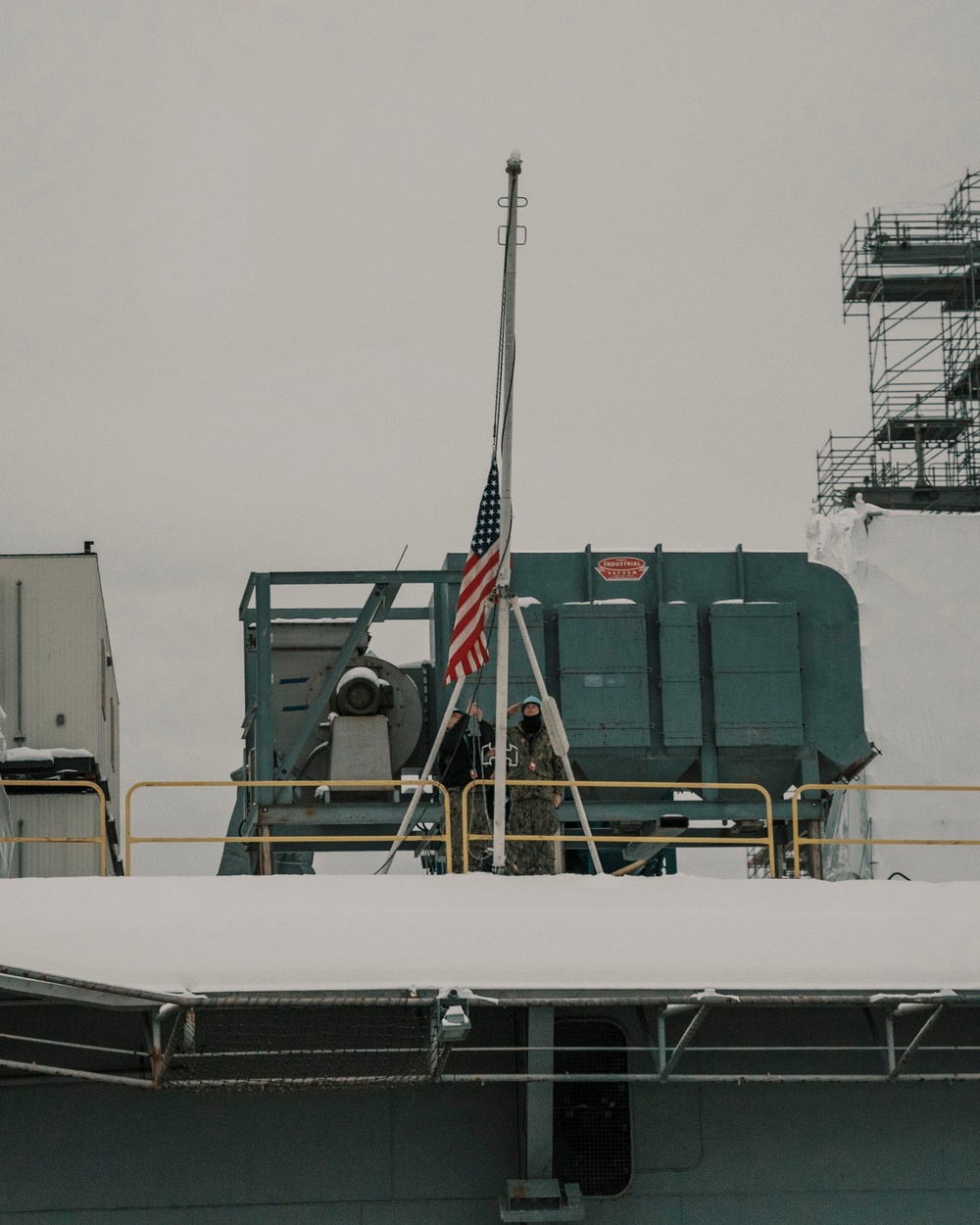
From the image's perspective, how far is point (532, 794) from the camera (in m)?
14.9

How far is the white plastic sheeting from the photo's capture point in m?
49.3

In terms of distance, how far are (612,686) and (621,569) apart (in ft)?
5.16

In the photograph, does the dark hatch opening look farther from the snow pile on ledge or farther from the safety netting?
the safety netting

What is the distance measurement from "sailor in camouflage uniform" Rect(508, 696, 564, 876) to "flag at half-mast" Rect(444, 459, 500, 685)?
0.82 meters

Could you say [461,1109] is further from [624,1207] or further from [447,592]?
[447,592]

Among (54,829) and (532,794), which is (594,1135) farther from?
(54,829)

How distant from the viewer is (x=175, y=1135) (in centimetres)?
1231

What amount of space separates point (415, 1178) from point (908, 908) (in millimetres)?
4394

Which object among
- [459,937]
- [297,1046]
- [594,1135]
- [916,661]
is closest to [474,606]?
[459,937]

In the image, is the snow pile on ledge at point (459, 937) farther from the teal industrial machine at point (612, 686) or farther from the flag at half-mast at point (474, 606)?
the teal industrial machine at point (612, 686)

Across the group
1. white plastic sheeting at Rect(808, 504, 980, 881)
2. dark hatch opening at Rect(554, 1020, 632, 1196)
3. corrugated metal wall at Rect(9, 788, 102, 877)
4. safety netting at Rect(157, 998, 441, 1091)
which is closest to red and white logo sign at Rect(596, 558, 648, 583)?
corrugated metal wall at Rect(9, 788, 102, 877)

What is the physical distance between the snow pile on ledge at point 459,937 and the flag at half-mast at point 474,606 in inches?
88.9

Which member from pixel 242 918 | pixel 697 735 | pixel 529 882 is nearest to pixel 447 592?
pixel 697 735

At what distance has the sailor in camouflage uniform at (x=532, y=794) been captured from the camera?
14.8m
